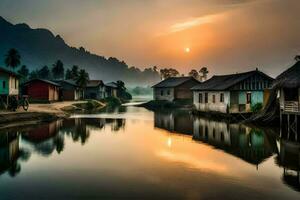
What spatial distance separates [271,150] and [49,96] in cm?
5973

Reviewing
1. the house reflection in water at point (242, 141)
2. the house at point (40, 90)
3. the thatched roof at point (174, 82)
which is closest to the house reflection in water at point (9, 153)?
the house reflection in water at point (242, 141)

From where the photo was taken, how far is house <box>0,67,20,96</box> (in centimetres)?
4484

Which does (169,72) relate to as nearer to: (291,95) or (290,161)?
(291,95)

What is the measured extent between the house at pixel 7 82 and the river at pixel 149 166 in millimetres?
16687

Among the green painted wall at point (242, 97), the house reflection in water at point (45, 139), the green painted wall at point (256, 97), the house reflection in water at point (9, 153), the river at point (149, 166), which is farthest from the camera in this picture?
the green painted wall at point (256, 97)

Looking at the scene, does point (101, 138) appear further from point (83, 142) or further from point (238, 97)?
point (238, 97)

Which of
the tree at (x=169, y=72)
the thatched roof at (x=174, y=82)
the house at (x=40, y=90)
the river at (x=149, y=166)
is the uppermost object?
the tree at (x=169, y=72)

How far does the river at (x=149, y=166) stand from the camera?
14.0 metres

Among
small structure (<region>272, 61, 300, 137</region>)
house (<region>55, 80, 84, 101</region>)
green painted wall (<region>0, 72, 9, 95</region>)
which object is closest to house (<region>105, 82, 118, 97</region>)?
house (<region>55, 80, 84, 101</region>)

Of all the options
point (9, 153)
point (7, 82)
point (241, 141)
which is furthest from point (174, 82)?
point (9, 153)

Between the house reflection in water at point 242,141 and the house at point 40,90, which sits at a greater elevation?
the house at point 40,90

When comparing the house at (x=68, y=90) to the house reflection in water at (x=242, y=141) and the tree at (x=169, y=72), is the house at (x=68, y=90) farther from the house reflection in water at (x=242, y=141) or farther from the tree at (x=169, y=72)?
the tree at (x=169, y=72)

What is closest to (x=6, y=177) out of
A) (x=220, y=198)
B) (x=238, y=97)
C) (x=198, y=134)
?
(x=220, y=198)

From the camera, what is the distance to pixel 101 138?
30516 millimetres
